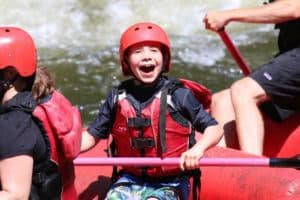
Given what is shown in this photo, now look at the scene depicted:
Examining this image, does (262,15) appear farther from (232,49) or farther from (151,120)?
(151,120)

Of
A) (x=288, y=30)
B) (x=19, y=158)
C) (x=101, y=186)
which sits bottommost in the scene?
(x=101, y=186)

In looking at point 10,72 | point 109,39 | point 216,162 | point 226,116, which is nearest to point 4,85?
point 10,72

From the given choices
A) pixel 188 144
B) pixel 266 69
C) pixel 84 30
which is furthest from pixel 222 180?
pixel 84 30

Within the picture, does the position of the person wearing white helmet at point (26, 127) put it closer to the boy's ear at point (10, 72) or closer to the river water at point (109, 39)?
the boy's ear at point (10, 72)

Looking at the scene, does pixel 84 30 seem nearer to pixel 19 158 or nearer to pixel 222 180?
pixel 222 180

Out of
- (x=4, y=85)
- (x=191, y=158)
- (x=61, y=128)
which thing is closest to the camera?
(x=4, y=85)

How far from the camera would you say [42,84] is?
327cm

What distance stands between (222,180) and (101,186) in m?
0.53

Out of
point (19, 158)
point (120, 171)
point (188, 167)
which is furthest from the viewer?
point (120, 171)

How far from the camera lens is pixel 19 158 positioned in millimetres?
3018

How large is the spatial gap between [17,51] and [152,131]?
0.76 metres

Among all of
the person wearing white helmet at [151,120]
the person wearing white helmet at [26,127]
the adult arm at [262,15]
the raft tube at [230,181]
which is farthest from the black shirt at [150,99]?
the adult arm at [262,15]

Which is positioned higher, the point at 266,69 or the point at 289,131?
the point at 266,69

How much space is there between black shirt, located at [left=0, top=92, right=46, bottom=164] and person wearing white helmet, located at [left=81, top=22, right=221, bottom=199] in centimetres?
61
